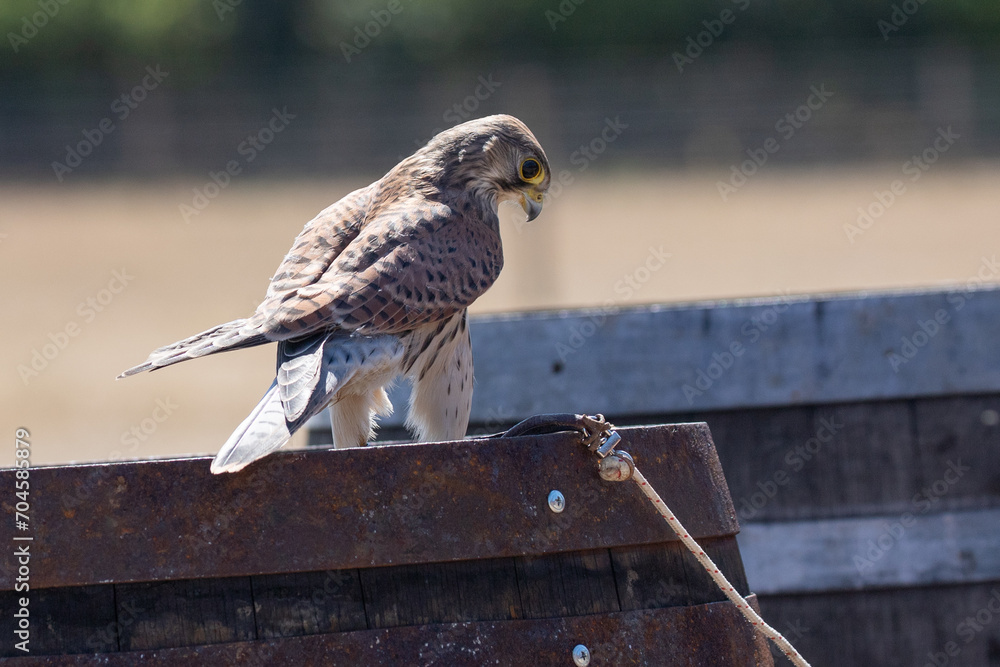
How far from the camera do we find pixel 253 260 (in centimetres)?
1747

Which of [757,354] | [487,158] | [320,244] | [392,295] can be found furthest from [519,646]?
[487,158]

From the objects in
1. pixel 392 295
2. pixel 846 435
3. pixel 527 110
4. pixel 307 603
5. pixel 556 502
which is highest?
pixel 527 110

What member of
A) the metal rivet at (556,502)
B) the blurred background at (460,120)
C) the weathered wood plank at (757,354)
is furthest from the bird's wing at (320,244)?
the blurred background at (460,120)

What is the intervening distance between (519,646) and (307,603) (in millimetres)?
338

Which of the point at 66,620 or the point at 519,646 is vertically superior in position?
the point at 66,620

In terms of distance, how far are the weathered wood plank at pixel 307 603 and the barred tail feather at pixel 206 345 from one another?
0.64m

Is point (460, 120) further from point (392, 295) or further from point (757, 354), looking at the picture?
point (392, 295)

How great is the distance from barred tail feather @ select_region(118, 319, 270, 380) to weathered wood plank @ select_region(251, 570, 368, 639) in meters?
0.64

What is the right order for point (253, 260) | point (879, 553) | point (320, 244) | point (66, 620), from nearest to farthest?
point (66, 620), point (320, 244), point (879, 553), point (253, 260)

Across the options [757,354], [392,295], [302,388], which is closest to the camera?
[302,388]

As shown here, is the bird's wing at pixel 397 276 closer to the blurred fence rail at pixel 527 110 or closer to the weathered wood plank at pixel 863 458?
the weathered wood plank at pixel 863 458

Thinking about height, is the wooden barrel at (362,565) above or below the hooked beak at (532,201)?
below

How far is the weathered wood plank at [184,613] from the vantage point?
1643 mm

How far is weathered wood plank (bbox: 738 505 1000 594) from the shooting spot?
3068 mm
